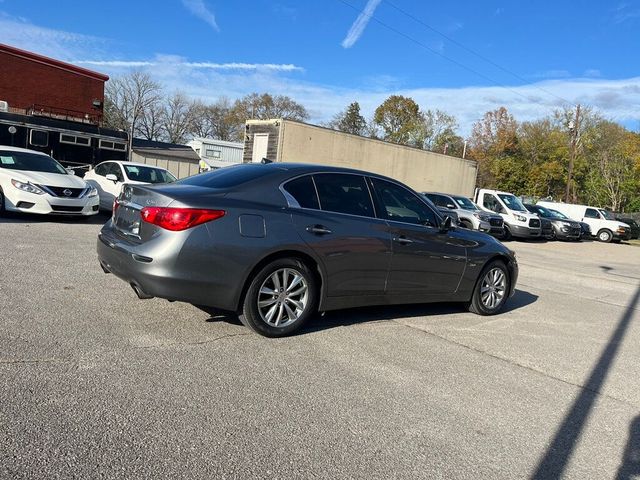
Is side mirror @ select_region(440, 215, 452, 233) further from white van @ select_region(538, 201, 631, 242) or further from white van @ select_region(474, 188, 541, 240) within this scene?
white van @ select_region(538, 201, 631, 242)

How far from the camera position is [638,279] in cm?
1259

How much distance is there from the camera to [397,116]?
255 feet

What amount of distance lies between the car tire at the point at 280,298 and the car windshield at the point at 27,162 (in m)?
8.93

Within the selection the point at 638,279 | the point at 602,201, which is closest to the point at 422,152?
the point at 638,279

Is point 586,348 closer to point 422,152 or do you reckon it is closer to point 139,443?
point 139,443

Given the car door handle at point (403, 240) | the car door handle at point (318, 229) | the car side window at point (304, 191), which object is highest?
the car side window at point (304, 191)

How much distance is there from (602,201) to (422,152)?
38966 millimetres

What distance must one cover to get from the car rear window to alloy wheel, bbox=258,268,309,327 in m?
0.91

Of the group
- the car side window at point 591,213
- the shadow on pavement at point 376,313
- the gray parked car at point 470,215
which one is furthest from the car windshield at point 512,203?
the shadow on pavement at point 376,313

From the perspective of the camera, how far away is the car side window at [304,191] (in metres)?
4.89

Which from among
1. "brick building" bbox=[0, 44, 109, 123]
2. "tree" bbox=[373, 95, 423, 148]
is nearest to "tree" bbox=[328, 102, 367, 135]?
"tree" bbox=[373, 95, 423, 148]

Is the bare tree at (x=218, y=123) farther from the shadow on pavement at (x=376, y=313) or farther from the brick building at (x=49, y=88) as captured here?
the shadow on pavement at (x=376, y=313)

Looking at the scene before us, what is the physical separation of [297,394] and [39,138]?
48.8ft

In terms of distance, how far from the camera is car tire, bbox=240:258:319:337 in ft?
15.0
